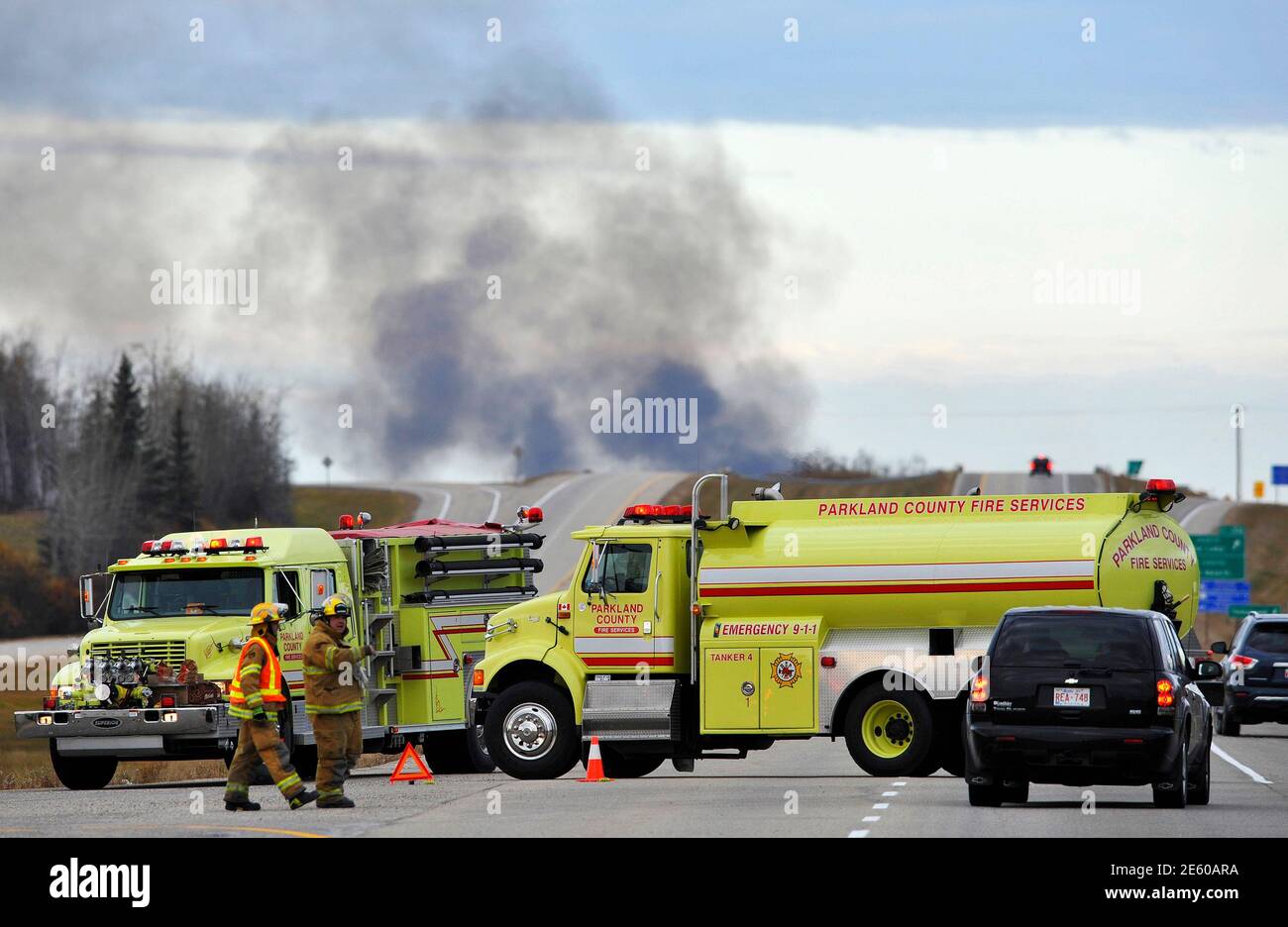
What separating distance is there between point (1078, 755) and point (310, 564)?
10.3m

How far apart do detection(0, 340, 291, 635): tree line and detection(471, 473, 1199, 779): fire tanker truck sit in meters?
79.7

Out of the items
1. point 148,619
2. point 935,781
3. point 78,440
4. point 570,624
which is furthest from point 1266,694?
point 78,440

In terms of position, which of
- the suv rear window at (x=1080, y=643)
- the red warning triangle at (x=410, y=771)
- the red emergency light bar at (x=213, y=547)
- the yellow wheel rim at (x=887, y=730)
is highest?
the red emergency light bar at (x=213, y=547)

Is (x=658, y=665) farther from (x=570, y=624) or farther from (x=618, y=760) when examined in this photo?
(x=618, y=760)

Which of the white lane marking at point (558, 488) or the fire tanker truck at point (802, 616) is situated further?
the white lane marking at point (558, 488)

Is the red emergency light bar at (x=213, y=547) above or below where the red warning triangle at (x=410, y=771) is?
above

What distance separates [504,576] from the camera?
91.9 feet

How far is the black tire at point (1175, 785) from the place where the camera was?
18.2 meters

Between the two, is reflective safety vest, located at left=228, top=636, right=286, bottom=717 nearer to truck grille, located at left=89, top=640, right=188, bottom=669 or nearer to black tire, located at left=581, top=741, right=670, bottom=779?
truck grille, located at left=89, top=640, right=188, bottom=669

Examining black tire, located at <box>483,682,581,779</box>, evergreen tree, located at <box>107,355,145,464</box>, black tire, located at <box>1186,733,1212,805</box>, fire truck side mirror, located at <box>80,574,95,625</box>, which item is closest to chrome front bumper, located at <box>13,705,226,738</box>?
fire truck side mirror, located at <box>80,574,95,625</box>

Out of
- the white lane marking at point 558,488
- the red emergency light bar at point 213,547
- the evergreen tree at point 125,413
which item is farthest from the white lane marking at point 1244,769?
the evergreen tree at point 125,413

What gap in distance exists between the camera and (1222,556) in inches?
3479

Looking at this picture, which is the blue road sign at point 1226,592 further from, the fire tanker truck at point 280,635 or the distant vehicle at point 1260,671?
the fire tanker truck at point 280,635

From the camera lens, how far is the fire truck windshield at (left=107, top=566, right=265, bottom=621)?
24.5 m
